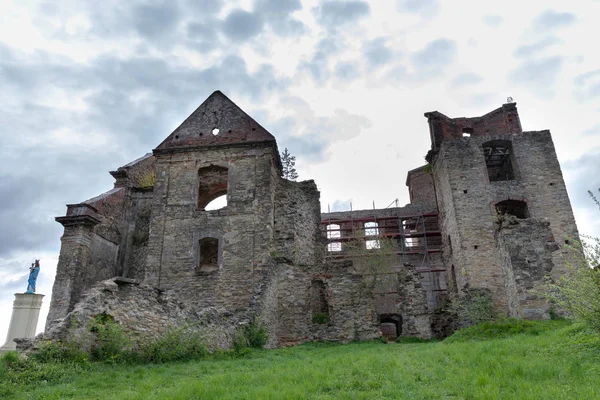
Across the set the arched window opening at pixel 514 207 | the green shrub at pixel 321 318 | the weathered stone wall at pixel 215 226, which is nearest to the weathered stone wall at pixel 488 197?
the arched window opening at pixel 514 207

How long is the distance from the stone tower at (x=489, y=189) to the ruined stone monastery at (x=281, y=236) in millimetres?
56

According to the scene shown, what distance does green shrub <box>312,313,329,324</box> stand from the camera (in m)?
15.6

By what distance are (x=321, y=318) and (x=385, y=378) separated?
30.6 feet

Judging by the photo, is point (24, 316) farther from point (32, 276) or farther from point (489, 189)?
point (489, 189)

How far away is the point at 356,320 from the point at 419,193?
20093 mm

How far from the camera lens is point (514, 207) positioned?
2206cm

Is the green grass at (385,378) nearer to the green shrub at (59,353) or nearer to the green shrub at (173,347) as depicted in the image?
the green shrub at (59,353)

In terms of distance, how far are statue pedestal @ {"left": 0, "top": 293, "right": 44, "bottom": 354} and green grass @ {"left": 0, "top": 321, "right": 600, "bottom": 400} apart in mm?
9386

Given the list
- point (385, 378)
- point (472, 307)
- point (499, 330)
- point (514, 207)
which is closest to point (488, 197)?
point (514, 207)

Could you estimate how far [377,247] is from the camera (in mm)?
24656

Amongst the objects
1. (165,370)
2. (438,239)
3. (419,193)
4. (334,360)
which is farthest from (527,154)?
(165,370)

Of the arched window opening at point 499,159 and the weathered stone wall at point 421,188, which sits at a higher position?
the weathered stone wall at point 421,188

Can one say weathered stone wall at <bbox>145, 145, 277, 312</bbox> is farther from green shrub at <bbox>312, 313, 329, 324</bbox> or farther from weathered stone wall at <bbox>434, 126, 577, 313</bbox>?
weathered stone wall at <bbox>434, 126, 577, 313</bbox>

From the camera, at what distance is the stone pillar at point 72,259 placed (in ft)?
53.6
